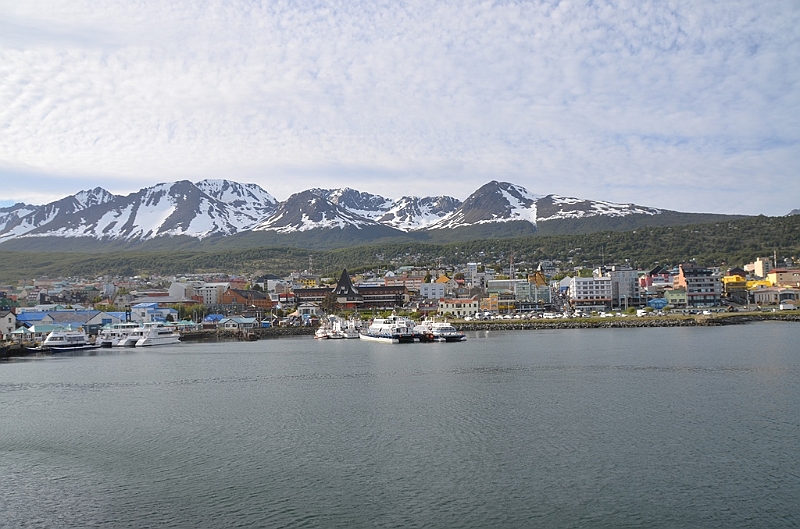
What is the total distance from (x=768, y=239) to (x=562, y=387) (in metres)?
Result: 68.7

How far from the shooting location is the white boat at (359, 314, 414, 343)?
115ft

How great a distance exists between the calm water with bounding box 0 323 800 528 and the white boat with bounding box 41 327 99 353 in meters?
14.0

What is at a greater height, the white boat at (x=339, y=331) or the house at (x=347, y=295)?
the house at (x=347, y=295)

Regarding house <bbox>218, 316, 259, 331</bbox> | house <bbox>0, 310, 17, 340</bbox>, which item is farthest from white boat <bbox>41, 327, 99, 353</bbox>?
house <bbox>218, 316, 259, 331</bbox>

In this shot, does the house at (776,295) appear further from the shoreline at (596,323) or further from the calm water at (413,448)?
the calm water at (413,448)

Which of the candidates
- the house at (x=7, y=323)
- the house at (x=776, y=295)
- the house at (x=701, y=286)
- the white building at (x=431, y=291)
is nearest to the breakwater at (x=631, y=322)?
the house at (x=701, y=286)

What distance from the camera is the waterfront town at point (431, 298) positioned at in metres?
49.9

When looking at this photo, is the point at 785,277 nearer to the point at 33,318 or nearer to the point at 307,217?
the point at 33,318

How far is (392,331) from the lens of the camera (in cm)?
3581

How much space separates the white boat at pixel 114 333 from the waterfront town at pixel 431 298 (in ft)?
7.28

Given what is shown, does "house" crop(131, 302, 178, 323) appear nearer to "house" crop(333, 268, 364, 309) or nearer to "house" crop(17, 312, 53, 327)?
"house" crop(17, 312, 53, 327)

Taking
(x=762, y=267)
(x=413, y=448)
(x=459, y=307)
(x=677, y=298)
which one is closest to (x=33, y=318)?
(x=459, y=307)

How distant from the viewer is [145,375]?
21719mm

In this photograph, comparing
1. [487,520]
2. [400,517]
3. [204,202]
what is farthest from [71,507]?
[204,202]
